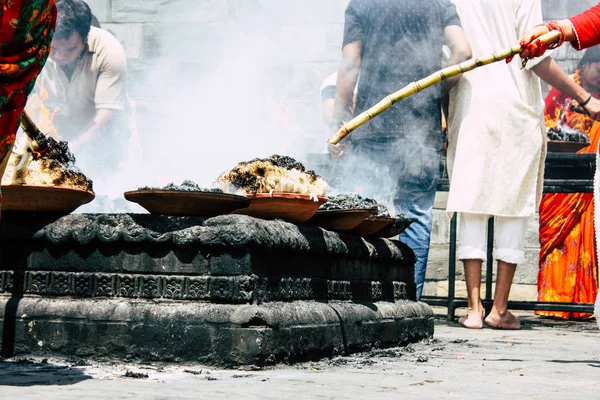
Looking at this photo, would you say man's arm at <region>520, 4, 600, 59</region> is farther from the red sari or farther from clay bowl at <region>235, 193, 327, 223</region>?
the red sari

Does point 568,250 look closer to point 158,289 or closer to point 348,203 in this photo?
point 348,203

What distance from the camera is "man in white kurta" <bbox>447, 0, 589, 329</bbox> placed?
25.1 feet

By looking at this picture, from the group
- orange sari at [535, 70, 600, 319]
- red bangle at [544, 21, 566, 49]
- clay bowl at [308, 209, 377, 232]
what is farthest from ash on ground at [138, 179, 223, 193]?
orange sari at [535, 70, 600, 319]

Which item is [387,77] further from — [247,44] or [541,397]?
[541,397]

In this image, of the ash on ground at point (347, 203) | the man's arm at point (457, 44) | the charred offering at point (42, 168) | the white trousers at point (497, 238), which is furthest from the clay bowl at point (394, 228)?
the charred offering at point (42, 168)

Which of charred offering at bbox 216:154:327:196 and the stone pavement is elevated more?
charred offering at bbox 216:154:327:196

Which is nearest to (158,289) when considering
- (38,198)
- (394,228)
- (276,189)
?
(38,198)

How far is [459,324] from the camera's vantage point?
8.39 metres

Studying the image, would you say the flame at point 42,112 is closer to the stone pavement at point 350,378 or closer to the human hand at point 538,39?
the stone pavement at point 350,378

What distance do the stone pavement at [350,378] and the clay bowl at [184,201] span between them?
72 centimetres

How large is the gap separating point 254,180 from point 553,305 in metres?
4.21

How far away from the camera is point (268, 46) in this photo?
349 inches

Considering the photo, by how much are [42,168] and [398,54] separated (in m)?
3.40

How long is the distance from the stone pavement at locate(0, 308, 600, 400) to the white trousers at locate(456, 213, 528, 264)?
5.77 feet
